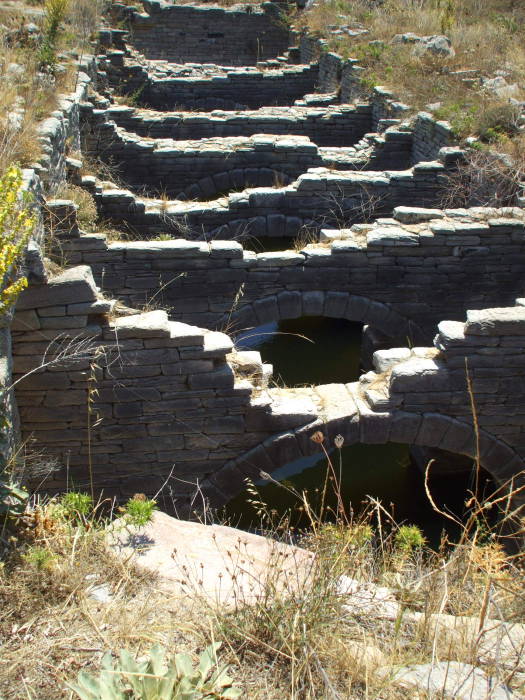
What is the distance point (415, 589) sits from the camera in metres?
→ 3.17

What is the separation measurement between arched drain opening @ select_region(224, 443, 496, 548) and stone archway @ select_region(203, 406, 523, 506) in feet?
4.62

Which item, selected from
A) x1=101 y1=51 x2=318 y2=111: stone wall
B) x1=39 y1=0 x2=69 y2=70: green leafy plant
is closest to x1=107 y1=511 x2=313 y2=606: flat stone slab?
x1=39 y1=0 x2=69 y2=70: green leafy plant

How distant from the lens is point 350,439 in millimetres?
5586

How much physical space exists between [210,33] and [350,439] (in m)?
16.5

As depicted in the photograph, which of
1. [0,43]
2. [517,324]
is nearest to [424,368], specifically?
[517,324]

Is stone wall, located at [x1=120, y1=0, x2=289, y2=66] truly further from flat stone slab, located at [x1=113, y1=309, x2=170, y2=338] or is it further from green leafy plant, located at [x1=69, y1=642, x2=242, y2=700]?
green leafy plant, located at [x1=69, y1=642, x2=242, y2=700]

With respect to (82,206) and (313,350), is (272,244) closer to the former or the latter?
(313,350)

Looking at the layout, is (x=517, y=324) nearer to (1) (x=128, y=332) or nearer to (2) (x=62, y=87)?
(1) (x=128, y=332)

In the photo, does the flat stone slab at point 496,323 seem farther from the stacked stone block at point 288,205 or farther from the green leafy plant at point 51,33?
the green leafy plant at point 51,33

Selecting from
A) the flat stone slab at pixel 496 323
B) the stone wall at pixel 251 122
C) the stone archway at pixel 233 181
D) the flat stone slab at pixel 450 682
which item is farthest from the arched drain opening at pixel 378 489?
the stone wall at pixel 251 122

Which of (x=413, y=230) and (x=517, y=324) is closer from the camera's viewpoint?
(x=517, y=324)

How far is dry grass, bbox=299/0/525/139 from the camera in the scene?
10992 mm

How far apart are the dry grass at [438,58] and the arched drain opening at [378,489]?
508cm

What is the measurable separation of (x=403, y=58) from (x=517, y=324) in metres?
9.75
